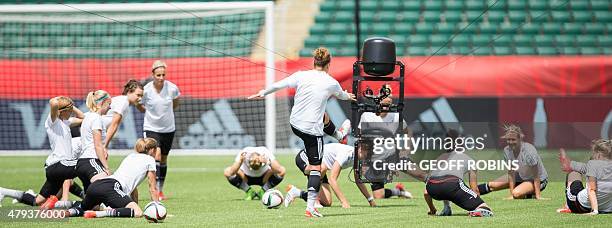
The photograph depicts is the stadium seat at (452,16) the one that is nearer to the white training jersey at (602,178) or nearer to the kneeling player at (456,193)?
the white training jersey at (602,178)

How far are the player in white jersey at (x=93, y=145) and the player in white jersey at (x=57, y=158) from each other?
140 mm

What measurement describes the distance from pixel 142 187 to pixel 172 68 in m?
6.78

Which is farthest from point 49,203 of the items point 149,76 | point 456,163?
point 149,76

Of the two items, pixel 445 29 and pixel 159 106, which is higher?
pixel 445 29

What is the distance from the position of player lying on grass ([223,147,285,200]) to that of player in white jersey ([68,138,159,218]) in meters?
2.45

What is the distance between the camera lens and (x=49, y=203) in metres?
12.1

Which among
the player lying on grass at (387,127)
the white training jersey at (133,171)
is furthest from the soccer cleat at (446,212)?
the white training jersey at (133,171)

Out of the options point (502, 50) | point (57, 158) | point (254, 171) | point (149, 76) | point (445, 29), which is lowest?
point (254, 171)

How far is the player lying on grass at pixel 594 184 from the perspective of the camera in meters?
10.9

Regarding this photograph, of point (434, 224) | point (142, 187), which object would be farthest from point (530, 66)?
point (434, 224)

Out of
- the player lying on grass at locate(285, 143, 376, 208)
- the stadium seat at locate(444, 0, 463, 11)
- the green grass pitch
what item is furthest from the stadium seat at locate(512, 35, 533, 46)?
the player lying on grass at locate(285, 143, 376, 208)

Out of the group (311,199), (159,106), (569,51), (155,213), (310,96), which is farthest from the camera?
(569,51)

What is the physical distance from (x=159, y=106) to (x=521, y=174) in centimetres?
468

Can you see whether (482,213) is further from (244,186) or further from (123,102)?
(123,102)
